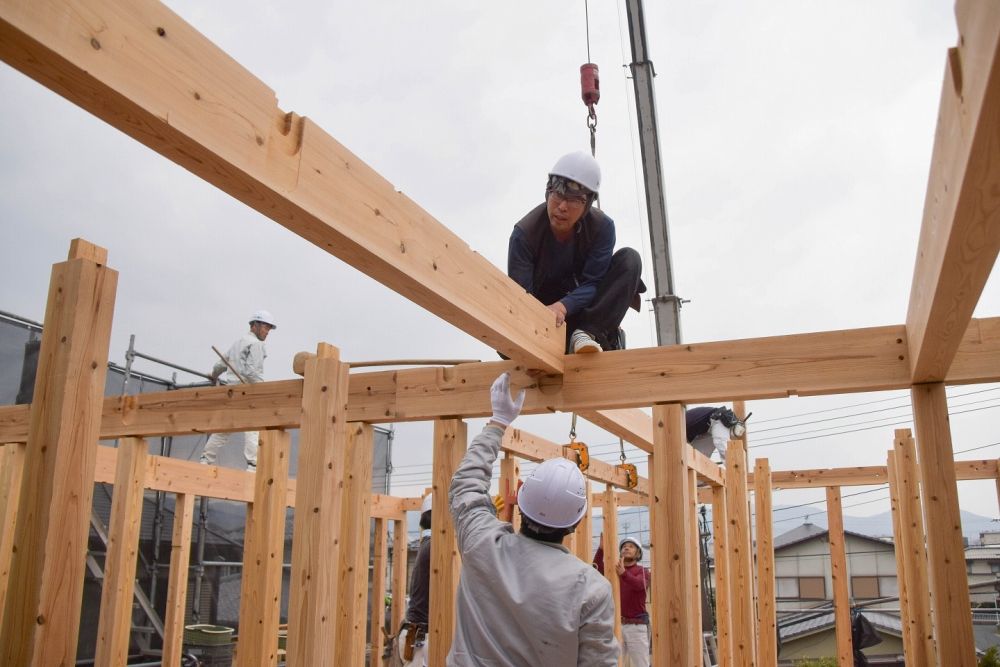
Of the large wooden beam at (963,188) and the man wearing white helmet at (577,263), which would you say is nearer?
the large wooden beam at (963,188)

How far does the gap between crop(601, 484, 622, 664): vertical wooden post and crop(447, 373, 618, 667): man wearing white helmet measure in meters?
5.20

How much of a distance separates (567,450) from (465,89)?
16.9 ft

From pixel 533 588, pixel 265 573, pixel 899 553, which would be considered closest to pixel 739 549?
pixel 899 553

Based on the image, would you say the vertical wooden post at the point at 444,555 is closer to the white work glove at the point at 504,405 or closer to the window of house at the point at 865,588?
the white work glove at the point at 504,405

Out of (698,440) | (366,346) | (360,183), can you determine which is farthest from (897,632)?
(360,183)

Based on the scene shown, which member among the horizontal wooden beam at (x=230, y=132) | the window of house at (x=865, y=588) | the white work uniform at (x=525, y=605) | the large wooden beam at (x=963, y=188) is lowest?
the window of house at (x=865, y=588)

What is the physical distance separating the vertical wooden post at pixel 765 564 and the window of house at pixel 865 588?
13.9 metres

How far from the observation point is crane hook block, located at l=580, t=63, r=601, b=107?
18.7 ft

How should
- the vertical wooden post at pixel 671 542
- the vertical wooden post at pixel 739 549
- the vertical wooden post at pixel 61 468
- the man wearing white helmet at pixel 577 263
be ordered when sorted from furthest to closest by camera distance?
the vertical wooden post at pixel 739 549
the man wearing white helmet at pixel 577 263
the vertical wooden post at pixel 671 542
the vertical wooden post at pixel 61 468

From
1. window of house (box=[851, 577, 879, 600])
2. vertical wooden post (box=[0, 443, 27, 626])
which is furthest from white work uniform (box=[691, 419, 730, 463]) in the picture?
window of house (box=[851, 577, 879, 600])

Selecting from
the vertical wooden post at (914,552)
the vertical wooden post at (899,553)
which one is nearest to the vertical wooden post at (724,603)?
the vertical wooden post at (899,553)

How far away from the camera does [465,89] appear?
9406 millimetres

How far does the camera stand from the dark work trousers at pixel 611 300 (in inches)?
157

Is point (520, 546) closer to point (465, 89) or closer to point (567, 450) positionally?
point (567, 450)
